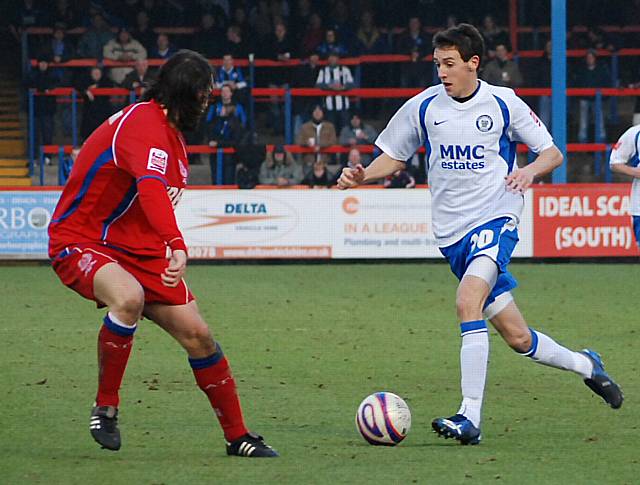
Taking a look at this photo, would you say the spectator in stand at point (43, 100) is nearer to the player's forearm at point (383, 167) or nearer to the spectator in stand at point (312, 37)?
the spectator in stand at point (312, 37)

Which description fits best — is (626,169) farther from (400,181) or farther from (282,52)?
Result: (282,52)

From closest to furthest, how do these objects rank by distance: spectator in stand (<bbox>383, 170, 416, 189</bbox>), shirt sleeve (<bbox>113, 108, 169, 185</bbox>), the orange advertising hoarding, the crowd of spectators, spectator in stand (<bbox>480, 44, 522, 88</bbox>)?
shirt sleeve (<bbox>113, 108, 169, 185</bbox>) → the orange advertising hoarding → spectator in stand (<bbox>383, 170, 416, 189</bbox>) → the crowd of spectators → spectator in stand (<bbox>480, 44, 522, 88</bbox>)

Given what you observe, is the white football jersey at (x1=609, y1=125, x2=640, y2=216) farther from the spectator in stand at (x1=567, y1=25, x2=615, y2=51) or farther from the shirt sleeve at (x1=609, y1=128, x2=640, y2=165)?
the spectator in stand at (x1=567, y1=25, x2=615, y2=51)

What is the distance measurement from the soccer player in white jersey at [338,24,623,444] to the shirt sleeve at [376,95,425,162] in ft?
0.07

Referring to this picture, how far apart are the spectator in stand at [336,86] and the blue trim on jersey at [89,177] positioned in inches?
646

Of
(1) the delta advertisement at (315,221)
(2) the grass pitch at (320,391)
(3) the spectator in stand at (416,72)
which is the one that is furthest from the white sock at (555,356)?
(3) the spectator in stand at (416,72)

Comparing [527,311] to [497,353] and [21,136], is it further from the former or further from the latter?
[21,136]

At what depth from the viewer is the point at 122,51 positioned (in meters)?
22.9

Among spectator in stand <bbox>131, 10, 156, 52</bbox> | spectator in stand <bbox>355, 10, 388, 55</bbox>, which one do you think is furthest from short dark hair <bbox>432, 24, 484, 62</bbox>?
spectator in stand <bbox>131, 10, 156, 52</bbox>

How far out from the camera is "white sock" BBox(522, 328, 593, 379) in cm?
687

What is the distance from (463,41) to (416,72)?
1674 cm

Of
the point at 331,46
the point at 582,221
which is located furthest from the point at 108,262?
the point at 331,46

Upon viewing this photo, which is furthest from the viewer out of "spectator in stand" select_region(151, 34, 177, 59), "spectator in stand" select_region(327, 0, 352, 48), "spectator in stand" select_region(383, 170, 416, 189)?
"spectator in stand" select_region(327, 0, 352, 48)

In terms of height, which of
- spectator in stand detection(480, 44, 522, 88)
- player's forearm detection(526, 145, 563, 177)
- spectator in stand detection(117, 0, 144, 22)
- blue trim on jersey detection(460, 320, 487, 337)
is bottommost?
blue trim on jersey detection(460, 320, 487, 337)
